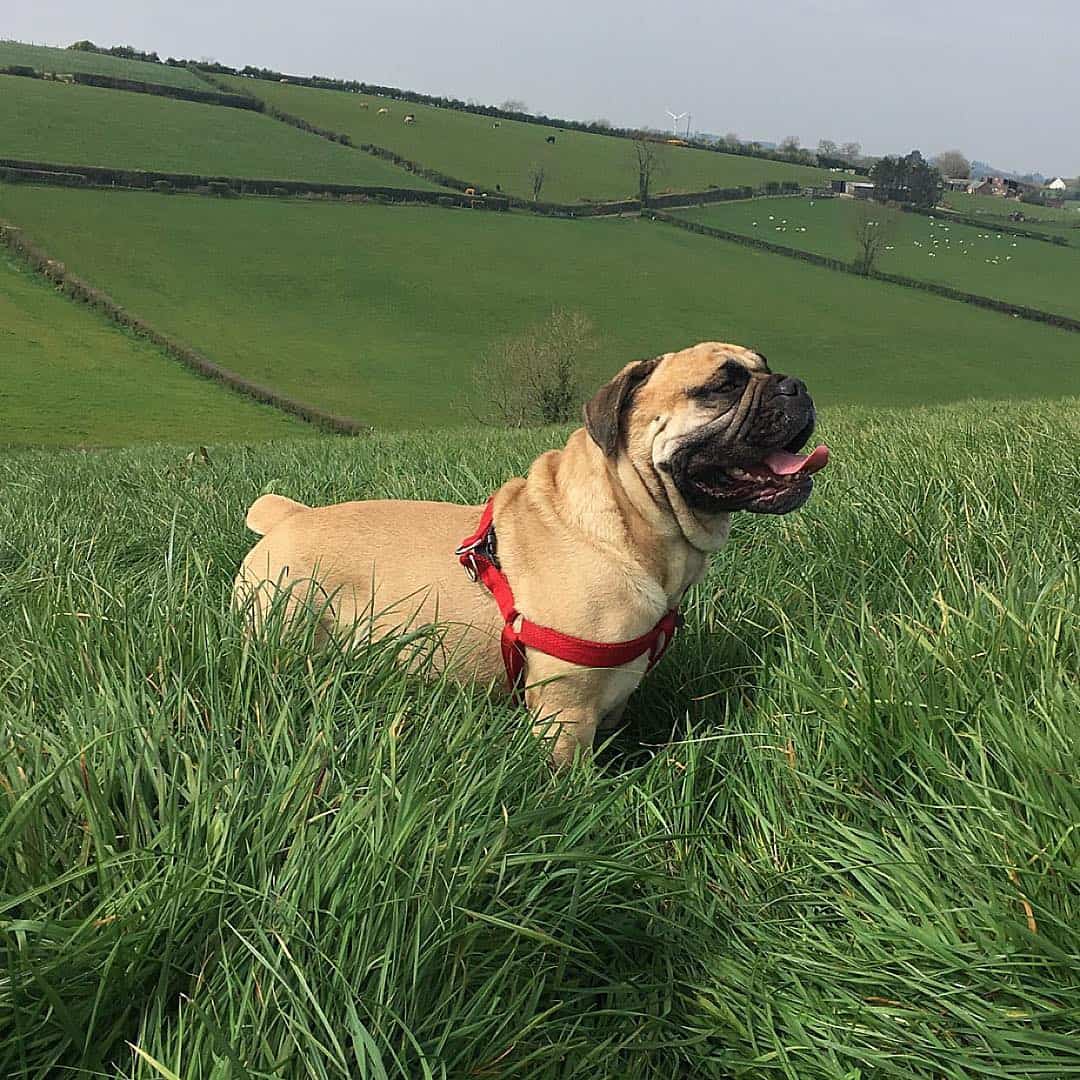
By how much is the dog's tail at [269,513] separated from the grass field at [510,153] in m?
88.7

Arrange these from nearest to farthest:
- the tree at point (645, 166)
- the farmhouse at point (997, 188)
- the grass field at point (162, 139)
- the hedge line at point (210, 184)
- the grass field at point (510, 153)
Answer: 1. the hedge line at point (210, 184)
2. the grass field at point (162, 139)
3. the grass field at point (510, 153)
4. the tree at point (645, 166)
5. the farmhouse at point (997, 188)

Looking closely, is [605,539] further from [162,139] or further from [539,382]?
[162,139]

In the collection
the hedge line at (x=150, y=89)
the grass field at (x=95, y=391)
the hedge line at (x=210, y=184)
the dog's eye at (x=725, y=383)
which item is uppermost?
the dog's eye at (x=725, y=383)

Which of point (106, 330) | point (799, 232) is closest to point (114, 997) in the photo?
point (106, 330)

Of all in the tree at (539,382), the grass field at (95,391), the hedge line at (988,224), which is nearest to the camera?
the grass field at (95,391)

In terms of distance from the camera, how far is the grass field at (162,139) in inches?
2857

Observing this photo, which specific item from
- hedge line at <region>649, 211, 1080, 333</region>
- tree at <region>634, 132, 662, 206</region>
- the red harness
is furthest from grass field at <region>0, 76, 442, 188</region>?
the red harness

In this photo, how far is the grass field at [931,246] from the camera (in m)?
77.1

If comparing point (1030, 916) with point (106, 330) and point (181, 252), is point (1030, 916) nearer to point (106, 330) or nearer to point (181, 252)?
point (106, 330)

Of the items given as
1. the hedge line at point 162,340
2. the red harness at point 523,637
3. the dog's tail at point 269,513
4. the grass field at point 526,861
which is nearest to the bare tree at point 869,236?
the hedge line at point 162,340

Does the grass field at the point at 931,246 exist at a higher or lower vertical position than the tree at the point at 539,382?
higher

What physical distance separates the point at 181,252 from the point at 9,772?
217ft

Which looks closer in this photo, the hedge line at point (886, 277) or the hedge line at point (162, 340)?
the hedge line at point (162, 340)

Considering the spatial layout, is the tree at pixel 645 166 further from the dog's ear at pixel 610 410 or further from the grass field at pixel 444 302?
the dog's ear at pixel 610 410
